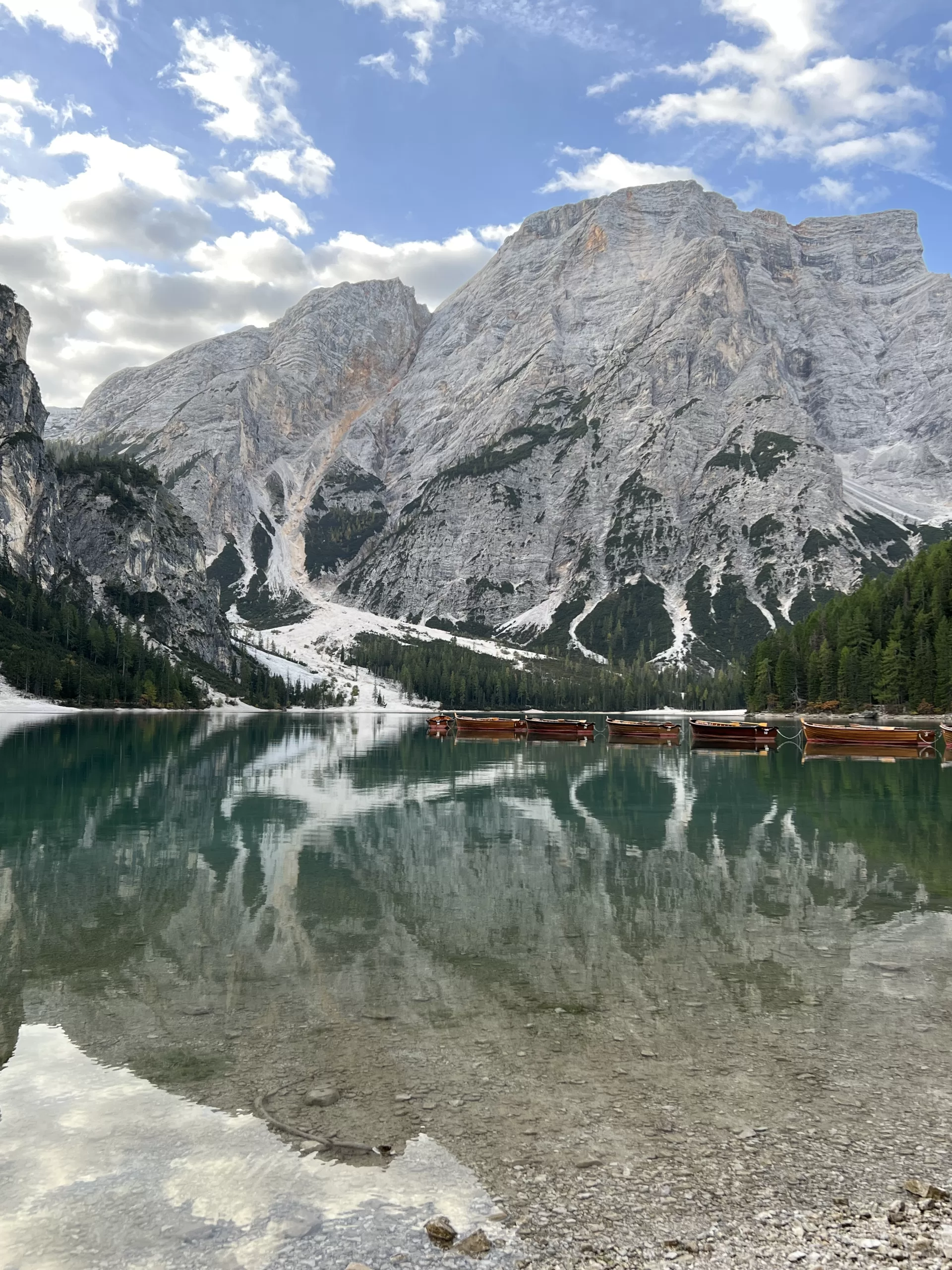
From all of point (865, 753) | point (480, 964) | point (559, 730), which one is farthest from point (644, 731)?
point (480, 964)

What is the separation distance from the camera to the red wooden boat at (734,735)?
10856 centimetres

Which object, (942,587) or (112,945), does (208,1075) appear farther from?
(942,587)

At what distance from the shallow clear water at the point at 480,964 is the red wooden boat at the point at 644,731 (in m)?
89.8

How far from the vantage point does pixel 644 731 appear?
134500 millimetres

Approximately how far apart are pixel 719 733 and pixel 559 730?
2984cm

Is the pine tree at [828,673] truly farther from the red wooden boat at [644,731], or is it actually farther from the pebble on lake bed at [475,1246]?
the pebble on lake bed at [475,1246]

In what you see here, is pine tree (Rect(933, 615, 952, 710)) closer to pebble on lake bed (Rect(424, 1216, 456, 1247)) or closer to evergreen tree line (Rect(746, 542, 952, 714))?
evergreen tree line (Rect(746, 542, 952, 714))

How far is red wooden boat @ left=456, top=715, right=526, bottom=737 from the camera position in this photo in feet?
489

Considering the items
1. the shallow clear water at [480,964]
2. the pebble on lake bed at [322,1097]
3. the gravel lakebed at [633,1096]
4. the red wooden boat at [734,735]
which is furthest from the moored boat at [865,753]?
the pebble on lake bed at [322,1097]

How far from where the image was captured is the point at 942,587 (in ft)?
450

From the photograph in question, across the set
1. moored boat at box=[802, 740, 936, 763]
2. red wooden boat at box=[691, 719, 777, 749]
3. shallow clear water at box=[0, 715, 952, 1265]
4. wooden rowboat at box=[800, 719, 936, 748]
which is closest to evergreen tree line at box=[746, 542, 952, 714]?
wooden rowboat at box=[800, 719, 936, 748]

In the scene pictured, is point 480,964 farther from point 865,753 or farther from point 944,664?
point 944,664

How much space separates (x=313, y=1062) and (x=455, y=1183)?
3.94 m

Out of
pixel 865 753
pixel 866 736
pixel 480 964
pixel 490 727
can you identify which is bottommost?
pixel 490 727
